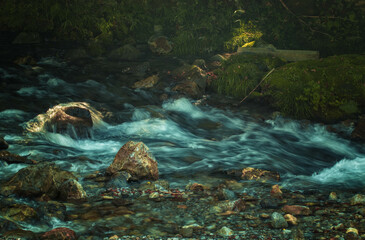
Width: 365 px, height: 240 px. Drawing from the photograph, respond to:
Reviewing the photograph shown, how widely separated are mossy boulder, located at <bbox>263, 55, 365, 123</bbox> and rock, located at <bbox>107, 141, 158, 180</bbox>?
17.2 ft

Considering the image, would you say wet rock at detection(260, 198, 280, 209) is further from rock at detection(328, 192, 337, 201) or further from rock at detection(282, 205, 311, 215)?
rock at detection(328, 192, 337, 201)

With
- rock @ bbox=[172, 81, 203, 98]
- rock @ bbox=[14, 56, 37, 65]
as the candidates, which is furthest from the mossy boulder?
rock @ bbox=[14, 56, 37, 65]

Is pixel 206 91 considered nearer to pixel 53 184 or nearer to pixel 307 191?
pixel 307 191

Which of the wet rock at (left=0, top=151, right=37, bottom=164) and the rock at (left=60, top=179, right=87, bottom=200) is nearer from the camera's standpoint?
the rock at (left=60, top=179, right=87, bottom=200)

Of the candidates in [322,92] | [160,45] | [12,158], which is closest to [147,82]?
[160,45]

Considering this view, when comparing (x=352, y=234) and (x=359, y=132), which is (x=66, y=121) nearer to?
(x=352, y=234)

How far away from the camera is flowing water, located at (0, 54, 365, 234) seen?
20.0 ft

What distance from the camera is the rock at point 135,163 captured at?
5250 mm

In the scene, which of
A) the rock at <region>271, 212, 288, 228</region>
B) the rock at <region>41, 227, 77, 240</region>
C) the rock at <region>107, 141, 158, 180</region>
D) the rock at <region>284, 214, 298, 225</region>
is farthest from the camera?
the rock at <region>107, 141, 158, 180</region>

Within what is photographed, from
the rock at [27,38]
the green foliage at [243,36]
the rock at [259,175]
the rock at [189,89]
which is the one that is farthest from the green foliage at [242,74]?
the rock at [27,38]

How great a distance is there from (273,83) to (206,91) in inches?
88.3

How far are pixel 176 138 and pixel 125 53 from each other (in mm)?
7505

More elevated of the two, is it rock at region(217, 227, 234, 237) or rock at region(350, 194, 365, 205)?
rock at region(217, 227, 234, 237)

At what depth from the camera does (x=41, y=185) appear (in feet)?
14.5
